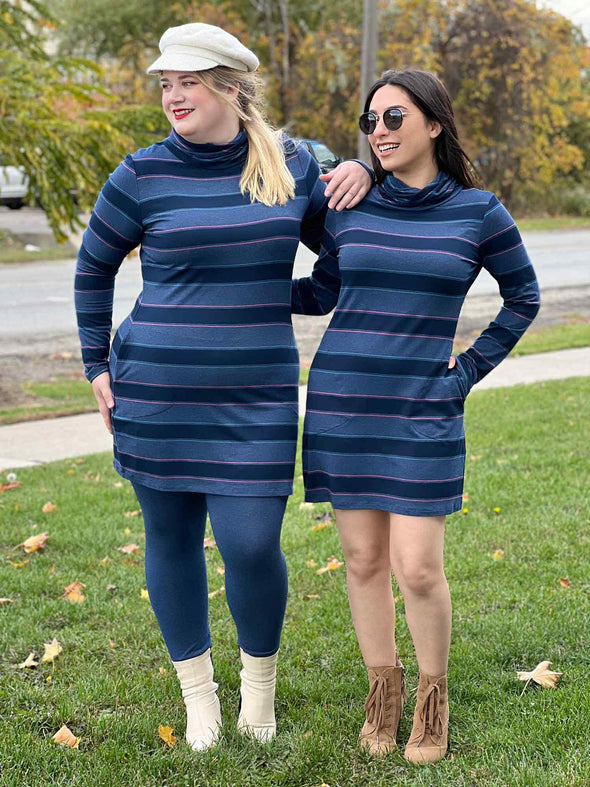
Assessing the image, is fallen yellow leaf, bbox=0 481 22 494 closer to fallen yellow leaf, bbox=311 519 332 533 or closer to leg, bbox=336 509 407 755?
fallen yellow leaf, bbox=311 519 332 533

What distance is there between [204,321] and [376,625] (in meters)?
1.02

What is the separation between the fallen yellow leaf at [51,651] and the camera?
358 centimetres

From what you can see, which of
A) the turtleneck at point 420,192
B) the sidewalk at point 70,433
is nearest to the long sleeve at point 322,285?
the turtleneck at point 420,192

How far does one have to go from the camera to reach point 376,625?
2861mm

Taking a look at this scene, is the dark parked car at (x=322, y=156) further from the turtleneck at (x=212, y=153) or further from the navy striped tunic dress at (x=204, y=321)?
the turtleneck at (x=212, y=153)

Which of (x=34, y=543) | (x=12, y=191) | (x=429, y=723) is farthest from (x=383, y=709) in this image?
(x=12, y=191)

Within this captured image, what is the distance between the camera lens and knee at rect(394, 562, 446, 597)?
2.64 m

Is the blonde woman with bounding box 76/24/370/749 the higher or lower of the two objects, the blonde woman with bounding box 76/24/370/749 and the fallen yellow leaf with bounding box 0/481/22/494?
the higher

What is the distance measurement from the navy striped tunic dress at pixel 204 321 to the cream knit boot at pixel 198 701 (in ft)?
2.01

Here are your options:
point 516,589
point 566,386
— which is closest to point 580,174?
point 566,386

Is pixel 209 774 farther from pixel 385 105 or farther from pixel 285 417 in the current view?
pixel 385 105

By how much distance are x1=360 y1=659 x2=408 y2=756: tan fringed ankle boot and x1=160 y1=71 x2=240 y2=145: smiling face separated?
1599mm

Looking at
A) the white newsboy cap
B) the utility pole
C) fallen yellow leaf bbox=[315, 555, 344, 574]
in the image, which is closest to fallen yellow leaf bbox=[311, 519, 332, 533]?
fallen yellow leaf bbox=[315, 555, 344, 574]

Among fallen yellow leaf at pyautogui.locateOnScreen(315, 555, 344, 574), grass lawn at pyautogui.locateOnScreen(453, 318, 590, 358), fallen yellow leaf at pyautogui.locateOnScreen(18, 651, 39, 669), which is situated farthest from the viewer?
grass lawn at pyautogui.locateOnScreen(453, 318, 590, 358)
